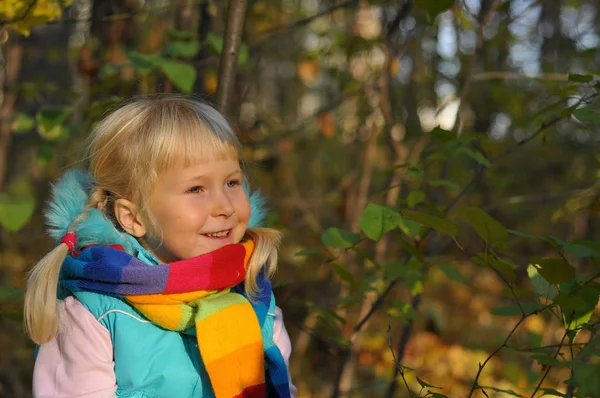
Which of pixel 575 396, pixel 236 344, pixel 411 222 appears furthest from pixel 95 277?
pixel 575 396

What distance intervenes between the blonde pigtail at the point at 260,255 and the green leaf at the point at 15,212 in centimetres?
65

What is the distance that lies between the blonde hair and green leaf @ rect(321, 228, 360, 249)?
0.21 meters

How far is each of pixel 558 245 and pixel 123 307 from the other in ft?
3.52

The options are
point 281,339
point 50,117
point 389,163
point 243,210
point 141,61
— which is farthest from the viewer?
point 389,163

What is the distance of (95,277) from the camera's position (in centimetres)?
159

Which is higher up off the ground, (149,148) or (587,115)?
(587,115)

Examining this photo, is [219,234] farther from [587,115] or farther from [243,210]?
[587,115]

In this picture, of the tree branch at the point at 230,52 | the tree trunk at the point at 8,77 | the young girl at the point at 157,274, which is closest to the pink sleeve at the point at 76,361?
the young girl at the point at 157,274

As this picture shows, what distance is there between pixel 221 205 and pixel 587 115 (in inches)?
35.9

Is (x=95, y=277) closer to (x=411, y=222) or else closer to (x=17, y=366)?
(x=411, y=222)

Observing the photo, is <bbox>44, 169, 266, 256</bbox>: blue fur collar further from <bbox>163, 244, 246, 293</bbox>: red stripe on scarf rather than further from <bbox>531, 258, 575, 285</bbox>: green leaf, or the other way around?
<bbox>531, 258, 575, 285</bbox>: green leaf

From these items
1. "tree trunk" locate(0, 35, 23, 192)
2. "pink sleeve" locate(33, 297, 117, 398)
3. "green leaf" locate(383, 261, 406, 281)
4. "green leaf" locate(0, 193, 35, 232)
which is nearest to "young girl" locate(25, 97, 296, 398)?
"pink sleeve" locate(33, 297, 117, 398)

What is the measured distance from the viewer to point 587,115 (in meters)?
1.56

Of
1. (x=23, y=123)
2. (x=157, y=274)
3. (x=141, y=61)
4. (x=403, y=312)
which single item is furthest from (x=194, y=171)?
(x=23, y=123)
